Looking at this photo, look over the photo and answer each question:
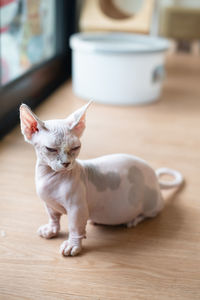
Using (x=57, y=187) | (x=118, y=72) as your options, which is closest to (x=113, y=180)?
(x=57, y=187)

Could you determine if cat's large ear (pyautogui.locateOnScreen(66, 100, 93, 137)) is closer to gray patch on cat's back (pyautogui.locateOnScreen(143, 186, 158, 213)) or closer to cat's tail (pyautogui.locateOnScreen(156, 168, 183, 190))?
gray patch on cat's back (pyautogui.locateOnScreen(143, 186, 158, 213))

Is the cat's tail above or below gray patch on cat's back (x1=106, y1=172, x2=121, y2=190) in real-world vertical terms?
below

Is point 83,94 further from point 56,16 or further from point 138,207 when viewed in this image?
point 138,207

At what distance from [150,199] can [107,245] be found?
0.15 metres

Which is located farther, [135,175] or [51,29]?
[51,29]

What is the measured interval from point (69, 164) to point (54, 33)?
5.27 ft

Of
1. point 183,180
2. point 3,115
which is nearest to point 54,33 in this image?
point 3,115

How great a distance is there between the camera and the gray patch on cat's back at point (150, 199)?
84 centimetres

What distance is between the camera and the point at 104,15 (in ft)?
7.15

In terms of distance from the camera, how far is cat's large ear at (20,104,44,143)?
657 millimetres

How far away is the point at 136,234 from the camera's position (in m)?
0.83

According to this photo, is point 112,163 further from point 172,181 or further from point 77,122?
point 172,181

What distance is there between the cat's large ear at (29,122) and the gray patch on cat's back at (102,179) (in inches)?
6.0

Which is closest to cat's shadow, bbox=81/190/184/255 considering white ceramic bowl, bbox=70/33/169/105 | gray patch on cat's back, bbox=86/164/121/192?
gray patch on cat's back, bbox=86/164/121/192
